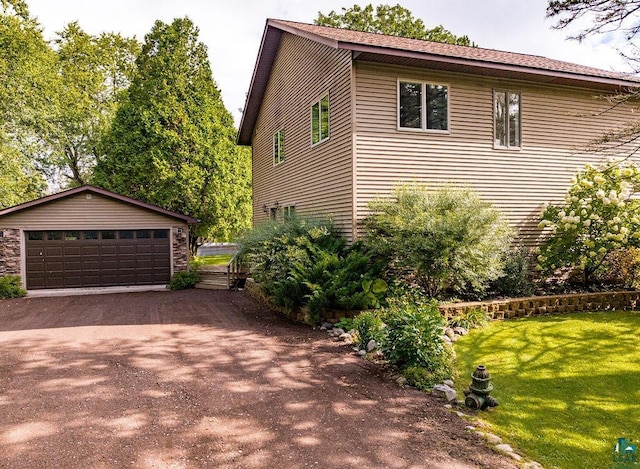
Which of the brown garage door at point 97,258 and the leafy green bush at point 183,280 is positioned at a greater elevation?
the brown garage door at point 97,258

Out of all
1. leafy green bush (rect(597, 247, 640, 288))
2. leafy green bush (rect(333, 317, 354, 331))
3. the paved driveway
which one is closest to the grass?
the paved driveway

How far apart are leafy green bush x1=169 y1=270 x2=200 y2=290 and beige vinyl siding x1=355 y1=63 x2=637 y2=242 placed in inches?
330

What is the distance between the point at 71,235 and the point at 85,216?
2.82 feet

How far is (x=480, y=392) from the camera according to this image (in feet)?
16.5

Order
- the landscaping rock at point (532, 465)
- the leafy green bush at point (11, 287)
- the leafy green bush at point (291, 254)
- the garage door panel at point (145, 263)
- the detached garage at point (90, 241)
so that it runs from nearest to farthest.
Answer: the landscaping rock at point (532, 465) → the leafy green bush at point (291, 254) → the leafy green bush at point (11, 287) → the detached garage at point (90, 241) → the garage door panel at point (145, 263)

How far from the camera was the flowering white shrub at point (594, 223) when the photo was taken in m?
10.0

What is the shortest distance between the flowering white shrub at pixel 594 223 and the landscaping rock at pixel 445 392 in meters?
6.69

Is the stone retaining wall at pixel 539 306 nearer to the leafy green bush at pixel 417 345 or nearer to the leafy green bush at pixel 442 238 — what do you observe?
the leafy green bush at pixel 442 238

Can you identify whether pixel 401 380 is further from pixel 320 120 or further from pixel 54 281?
pixel 54 281

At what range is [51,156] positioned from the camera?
81.5 feet

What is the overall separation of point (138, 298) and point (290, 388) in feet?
32.0

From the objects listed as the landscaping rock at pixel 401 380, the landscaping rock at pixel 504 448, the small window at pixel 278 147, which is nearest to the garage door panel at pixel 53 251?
the small window at pixel 278 147

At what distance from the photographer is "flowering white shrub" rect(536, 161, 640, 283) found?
10.0 meters

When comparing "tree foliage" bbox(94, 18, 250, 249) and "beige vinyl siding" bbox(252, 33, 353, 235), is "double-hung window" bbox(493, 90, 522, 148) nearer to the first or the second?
"beige vinyl siding" bbox(252, 33, 353, 235)
